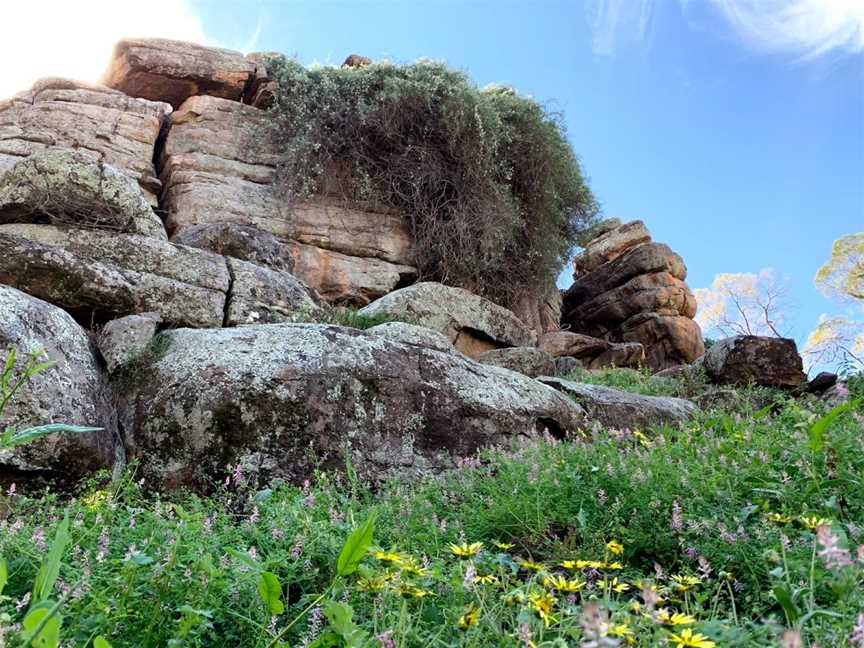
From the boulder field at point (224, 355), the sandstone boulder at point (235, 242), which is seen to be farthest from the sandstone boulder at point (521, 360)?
the sandstone boulder at point (235, 242)

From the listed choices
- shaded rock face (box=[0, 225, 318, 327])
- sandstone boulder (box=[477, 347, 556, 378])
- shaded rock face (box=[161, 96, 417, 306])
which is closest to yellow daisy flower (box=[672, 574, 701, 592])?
shaded rock face (box=[0, 225, 318, 327])

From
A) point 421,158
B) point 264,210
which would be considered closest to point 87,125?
point 264,210

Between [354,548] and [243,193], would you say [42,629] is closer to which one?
[354,548]

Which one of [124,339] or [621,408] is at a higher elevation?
[621,408]

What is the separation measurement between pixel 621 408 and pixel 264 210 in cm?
815

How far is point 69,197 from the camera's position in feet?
22.2

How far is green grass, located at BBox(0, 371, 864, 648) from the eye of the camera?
1.67 m

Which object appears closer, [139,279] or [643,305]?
[139,279]

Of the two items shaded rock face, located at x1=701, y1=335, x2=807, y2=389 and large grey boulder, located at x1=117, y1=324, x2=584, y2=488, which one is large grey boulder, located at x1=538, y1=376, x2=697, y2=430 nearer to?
large grey boulder, located at x1=117, y1=324, x2=584, y2=488

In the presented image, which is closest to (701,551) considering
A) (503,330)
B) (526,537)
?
(526,537)

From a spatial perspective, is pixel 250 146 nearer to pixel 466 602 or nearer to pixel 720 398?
pixel 720 398

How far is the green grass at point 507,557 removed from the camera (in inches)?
65.6

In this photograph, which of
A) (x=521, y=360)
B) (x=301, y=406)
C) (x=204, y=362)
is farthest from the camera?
(x=521, y=360)

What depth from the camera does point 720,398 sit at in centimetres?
874
